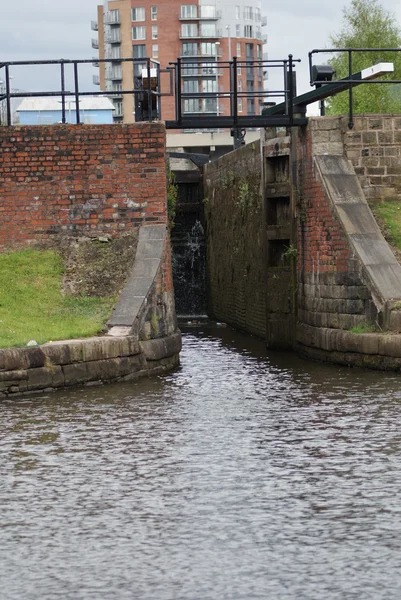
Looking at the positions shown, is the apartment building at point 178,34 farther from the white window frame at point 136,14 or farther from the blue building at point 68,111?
the blue building at point 68,111

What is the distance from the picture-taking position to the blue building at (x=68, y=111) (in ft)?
95.9

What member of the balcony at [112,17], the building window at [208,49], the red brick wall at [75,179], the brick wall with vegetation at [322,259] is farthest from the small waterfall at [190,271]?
the balcony at [112,17]

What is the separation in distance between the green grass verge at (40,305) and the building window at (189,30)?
98.2m

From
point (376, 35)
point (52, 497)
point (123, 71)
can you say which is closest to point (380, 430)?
point (52, 497)

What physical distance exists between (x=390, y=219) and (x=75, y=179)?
17.3 ft

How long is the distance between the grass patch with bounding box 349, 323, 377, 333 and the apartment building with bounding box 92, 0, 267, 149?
312 ft

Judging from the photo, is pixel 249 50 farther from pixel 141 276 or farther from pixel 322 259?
pixel 141 276

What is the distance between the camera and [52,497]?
411 inches

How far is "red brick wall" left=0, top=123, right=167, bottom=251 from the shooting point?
20859mm

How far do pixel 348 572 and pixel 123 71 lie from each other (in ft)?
357

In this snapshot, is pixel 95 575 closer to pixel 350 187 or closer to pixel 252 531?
pixel 252 531

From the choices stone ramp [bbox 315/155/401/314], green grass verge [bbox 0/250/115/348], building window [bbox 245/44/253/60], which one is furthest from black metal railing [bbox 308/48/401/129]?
building window [bbox 245/44/253/60]

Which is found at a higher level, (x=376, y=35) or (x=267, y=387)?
(x=376, y=35)

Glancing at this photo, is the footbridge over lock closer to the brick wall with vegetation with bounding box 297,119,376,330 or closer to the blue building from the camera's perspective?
the brick wall with vegetation with bounding box 297,119,376,330
